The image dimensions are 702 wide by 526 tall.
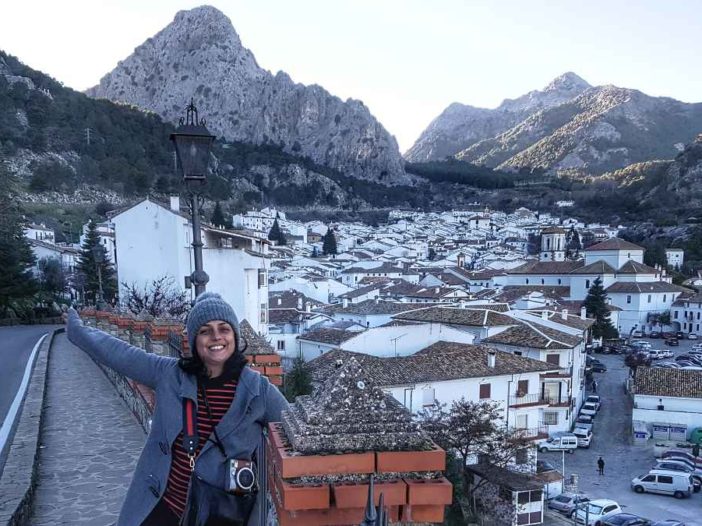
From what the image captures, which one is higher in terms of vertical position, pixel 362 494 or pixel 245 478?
pixel 362 494

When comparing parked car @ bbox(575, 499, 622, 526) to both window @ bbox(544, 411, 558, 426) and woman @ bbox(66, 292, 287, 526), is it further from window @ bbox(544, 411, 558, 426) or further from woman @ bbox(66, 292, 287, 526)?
woman @ bbox(66, 292, 287, 526)

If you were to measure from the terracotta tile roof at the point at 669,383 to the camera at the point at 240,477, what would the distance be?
2745 cm

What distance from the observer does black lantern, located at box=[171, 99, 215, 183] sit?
20.0ft

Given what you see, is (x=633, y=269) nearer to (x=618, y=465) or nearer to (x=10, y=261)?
(x=618, y=465)

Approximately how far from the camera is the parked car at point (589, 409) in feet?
92.4

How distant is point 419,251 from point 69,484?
79.1 meters

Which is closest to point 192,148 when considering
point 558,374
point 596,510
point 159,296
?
point 159,296

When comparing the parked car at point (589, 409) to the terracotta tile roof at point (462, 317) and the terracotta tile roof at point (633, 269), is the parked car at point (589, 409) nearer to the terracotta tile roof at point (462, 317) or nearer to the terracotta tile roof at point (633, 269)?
the terracotta tile roof at point (462, 317)

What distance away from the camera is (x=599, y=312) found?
4503 centimetres

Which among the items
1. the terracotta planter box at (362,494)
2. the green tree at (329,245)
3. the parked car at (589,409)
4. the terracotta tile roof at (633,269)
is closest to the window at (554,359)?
the parked car at (589,409)

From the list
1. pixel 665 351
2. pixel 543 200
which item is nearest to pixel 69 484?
pixel 665 351

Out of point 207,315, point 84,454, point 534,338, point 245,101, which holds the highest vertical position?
point 245,101

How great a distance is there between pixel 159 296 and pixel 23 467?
16.5m

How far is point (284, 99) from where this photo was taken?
455 feet
